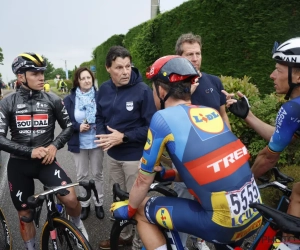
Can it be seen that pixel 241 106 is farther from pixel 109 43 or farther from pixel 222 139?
pixel 109 43

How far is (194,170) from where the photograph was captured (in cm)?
179

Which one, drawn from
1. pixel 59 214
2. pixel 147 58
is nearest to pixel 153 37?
pixel 147 58

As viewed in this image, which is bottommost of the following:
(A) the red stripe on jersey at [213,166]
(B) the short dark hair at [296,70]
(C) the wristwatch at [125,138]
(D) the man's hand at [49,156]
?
(D) the man's hand at [49,156]

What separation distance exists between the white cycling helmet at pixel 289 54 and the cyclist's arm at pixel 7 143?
2.29 metres

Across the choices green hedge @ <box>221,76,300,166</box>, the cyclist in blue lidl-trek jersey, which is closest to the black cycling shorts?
the cyclist in blue lidl-trek jersey

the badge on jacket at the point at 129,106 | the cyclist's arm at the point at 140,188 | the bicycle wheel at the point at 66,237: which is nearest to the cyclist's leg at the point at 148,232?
the cyclist's arm at the point at 140,188

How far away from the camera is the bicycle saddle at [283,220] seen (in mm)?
1615

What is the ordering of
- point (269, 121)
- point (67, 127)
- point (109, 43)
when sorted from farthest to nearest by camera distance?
1. point (109, 43)
2. point (269, 121)
3. point (67, 127)

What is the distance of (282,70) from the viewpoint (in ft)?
7.14

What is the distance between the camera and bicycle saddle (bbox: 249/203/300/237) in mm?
1615

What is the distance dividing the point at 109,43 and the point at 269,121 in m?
18.3

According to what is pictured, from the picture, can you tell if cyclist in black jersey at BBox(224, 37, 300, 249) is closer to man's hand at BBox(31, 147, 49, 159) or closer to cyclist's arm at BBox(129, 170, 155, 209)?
cyclist's arm at BBox(129, 170, 155, 209)

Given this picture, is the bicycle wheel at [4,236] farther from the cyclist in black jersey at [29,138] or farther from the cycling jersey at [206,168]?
the cycling jersey at [206,168]

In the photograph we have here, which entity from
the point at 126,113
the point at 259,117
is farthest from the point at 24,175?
the point at 259,117
